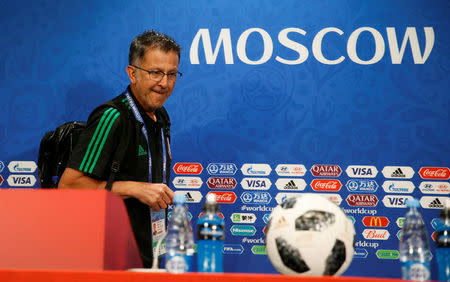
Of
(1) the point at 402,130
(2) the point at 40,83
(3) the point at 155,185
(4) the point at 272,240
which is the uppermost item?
(2) the point at 40,83

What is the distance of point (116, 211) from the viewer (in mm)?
1491

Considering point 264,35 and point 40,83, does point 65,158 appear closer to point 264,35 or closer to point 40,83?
point 40,83

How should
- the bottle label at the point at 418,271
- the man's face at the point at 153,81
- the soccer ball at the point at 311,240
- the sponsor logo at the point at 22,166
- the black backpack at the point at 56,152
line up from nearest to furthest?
the bottle label at the point at 418,271
the soccer ball at the point at 311,240
the man's face at the point at 153,81
the black backpack at the point at 56,152
the sponsor logo at the point at 22,166

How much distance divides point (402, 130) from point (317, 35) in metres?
0.78

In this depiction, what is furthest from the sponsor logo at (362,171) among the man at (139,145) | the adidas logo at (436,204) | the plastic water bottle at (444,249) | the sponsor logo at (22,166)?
the sponsor logo at (22,166)

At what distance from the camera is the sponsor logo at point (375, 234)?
312 cm

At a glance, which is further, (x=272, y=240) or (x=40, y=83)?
(x=40, y=83)

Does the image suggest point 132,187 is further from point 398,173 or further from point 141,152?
point 398,173

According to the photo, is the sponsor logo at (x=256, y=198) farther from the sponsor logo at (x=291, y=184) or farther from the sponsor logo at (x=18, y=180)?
the sponsor logo at (x=18, y=180)

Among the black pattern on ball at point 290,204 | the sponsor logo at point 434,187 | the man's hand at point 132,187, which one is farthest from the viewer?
the sponsor logo at point 434,187

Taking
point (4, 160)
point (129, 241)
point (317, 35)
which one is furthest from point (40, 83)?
point (129, 241)

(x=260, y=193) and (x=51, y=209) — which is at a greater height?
(x=260, y=193)

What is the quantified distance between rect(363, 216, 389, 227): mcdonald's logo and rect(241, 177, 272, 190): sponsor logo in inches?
23.9

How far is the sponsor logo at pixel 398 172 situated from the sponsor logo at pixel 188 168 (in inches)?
43.8
